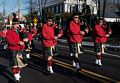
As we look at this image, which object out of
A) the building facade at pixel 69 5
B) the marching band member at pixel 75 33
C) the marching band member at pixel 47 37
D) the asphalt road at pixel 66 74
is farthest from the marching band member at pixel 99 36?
the building facade at pixel 69 5

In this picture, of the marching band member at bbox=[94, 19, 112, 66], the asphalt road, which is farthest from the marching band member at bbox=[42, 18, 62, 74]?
the marching band member at bbox=[94, 19, 112, 66]

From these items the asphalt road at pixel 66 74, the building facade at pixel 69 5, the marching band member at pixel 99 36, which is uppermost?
the building facade at pixel 69 5

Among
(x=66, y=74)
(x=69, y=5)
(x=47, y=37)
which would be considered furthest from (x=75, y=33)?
(x=69, y=5)

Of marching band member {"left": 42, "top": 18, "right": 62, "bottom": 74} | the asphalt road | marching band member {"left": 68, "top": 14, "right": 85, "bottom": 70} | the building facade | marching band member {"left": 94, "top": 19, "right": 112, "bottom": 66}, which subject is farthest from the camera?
the building facade

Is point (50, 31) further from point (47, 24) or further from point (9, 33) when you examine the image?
point (9, 33)

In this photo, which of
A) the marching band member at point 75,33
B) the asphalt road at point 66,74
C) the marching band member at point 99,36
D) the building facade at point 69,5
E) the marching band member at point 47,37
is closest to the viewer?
the asphalt road at point 66,74

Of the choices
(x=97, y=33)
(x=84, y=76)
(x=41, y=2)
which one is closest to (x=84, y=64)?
(x=97, y=33)

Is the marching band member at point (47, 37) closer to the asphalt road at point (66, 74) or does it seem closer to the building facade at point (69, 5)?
the asphalt road at point (66, 74)

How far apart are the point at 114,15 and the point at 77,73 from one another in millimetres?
63002

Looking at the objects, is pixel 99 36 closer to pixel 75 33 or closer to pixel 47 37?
pixel 75 33

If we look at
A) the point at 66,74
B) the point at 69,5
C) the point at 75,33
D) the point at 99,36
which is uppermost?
the point at 69,5

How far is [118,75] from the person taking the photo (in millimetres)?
11344

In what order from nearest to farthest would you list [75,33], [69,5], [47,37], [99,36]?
[47,37] → [75,33] → [99,36] → [69,5]

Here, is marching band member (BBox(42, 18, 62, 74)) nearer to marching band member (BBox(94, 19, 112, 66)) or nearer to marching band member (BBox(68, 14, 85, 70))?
marching band member (BBox(68, 14, 85, 70))
